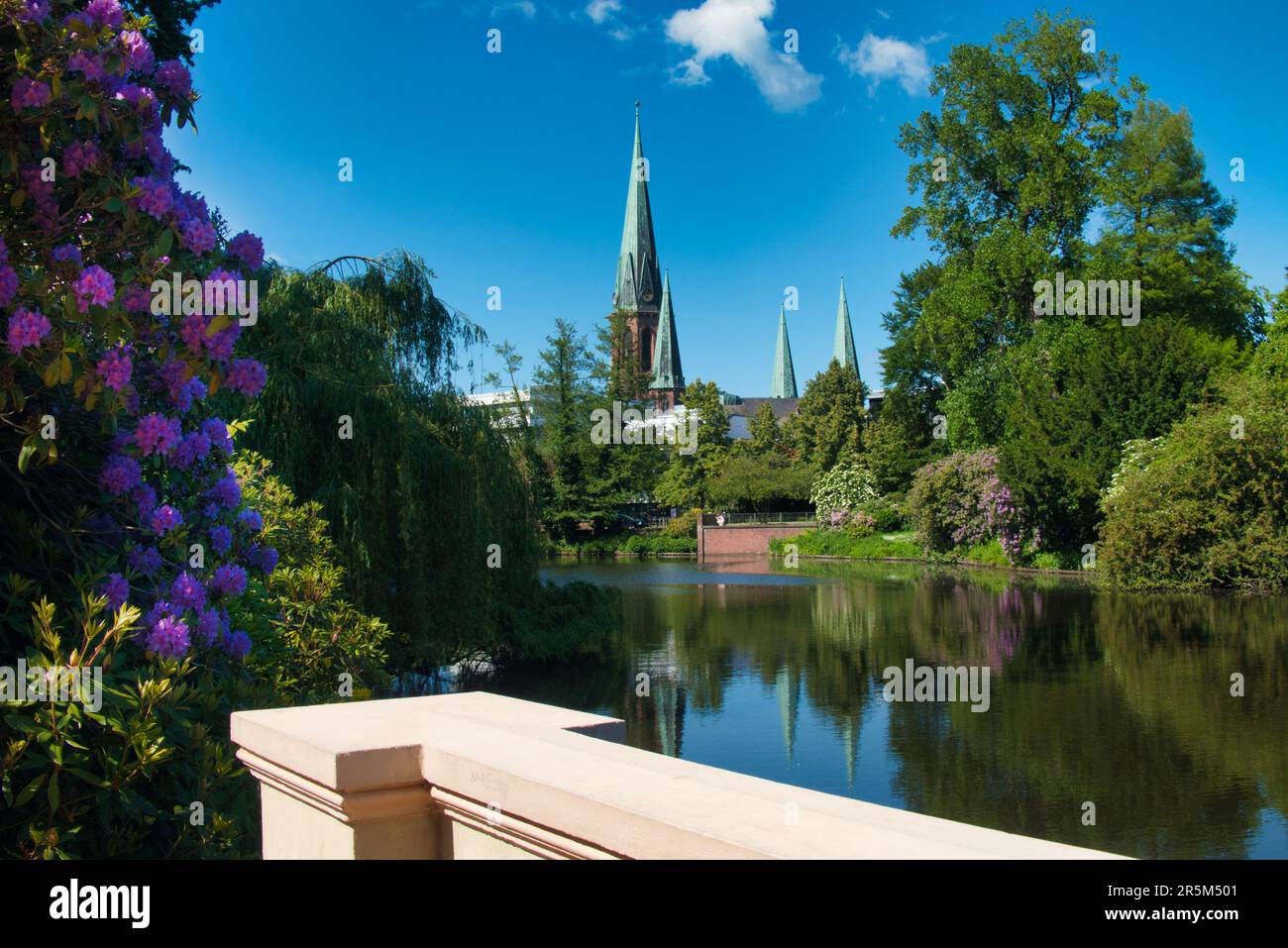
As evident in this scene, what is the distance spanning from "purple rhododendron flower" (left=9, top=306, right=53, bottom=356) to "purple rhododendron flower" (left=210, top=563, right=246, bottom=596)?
1.22m

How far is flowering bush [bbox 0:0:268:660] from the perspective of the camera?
3125 millimetres

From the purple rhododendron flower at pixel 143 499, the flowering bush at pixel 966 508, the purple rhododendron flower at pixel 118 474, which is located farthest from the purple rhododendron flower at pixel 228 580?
the flowering bush at pixel 966 508

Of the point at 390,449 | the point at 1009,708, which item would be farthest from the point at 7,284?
the point at 1009,708

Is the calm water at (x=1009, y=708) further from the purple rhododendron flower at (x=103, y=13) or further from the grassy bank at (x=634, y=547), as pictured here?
the grassy bank at (x=634, y=547)

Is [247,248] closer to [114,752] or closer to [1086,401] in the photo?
[114,752]

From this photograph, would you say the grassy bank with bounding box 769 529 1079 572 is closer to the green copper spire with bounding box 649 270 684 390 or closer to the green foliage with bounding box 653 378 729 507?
the green foliage with bounding box 653 378 729 507

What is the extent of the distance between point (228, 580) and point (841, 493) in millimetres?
51262

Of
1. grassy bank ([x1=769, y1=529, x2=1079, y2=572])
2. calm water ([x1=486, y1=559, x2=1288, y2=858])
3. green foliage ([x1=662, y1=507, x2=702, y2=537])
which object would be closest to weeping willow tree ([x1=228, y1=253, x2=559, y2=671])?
calm water ([x1=486, y1=559, x2=1288, y2=858])

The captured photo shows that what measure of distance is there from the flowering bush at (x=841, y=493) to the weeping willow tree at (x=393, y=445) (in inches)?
1538

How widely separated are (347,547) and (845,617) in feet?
46.0

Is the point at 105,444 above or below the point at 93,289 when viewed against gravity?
below

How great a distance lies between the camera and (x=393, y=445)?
12.8 m

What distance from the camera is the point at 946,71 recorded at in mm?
35688

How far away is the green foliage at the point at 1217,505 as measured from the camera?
25.5 meters
